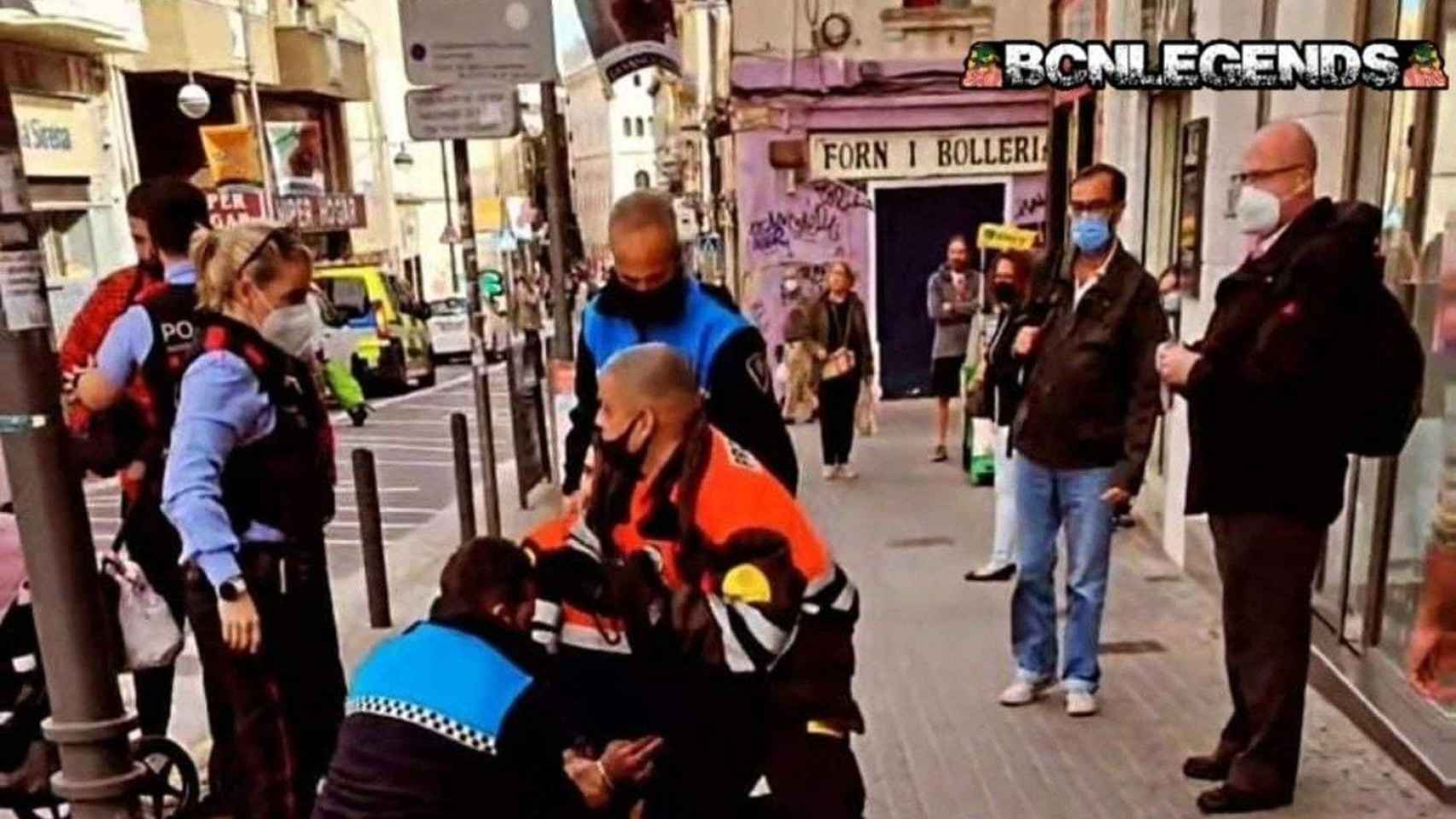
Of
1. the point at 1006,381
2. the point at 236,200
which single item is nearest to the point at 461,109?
the point at 1006,381

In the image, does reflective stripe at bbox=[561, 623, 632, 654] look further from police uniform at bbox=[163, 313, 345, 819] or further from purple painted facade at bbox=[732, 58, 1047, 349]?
purple painted facade at bbox=[732, 58, 1047, 349]

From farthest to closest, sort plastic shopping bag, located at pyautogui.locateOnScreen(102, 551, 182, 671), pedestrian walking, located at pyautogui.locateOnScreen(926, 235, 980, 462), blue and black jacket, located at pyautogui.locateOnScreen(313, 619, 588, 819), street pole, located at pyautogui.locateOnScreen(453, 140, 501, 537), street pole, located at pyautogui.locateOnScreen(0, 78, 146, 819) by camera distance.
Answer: pedestrian walking, located at pyautogui.locateOnScreen(926, 235, 980, 462), street pole, located at pyautogui.locateOnScreen(453, 140, 501, 537), plastic shopping bag, located at pyautogui.locateOnScreen(102, 551, 182, 671), street pole, located at pyautogui.locateOnScreen(0, 78, 146, 819), blue and black jacket, located at pyautogui.locateOnScreen(313, 619, 588, 819)

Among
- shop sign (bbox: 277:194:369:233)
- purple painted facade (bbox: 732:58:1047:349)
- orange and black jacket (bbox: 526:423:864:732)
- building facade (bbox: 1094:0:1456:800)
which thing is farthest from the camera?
shop sign (bbox: 277:194:369:233)

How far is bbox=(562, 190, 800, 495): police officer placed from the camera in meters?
3.35

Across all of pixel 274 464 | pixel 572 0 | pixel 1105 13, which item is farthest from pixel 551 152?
pixel 274 464

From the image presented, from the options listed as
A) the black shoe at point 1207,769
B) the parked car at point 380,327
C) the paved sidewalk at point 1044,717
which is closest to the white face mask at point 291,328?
the paved sidewalk at point 1044,717

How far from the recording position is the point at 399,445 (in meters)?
14.5

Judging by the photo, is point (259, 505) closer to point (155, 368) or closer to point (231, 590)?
point (231, 590)

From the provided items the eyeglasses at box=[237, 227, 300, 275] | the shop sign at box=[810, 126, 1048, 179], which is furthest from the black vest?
the shop sign at box=[810, 126, 1048, 179]

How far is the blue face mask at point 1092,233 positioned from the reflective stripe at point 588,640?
2.36 metres

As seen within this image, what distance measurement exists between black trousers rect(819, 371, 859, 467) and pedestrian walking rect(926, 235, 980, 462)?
900mm

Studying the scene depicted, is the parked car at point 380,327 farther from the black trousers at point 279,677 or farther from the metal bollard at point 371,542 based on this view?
the black trousers at point 279,677

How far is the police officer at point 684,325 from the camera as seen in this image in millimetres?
3354

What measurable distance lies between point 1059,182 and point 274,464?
8.25 m
